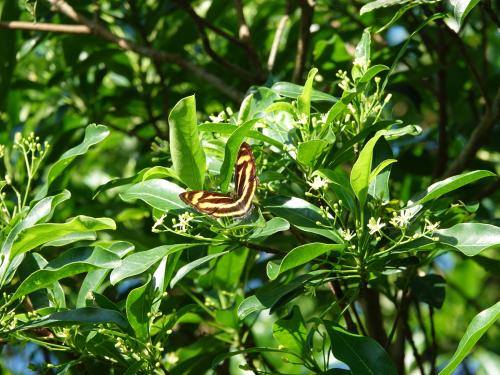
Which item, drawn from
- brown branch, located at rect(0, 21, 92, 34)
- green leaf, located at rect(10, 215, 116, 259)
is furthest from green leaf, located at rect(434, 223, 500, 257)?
brown branch, located at rect(0, 21, 92, 34)

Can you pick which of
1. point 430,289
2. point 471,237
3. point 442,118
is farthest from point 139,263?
point 442,118

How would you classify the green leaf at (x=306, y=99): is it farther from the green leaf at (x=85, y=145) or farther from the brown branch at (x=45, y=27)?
the brown branch at (x=45, y=27)

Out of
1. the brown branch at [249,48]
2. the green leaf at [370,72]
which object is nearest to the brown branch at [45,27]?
the brown branch at [249,48]

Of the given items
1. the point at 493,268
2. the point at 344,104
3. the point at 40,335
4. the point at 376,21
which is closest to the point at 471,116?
the point at 376,21

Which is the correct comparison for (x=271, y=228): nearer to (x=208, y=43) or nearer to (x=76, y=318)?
(x=76, y=318)

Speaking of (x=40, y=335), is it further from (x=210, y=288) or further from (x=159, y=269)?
(x=210, y=288)
